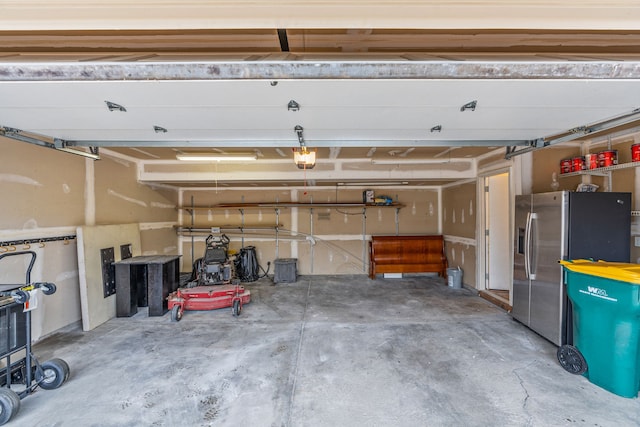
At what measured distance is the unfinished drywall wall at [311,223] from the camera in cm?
635

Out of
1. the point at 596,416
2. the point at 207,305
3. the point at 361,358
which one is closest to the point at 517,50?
the point at 596,416

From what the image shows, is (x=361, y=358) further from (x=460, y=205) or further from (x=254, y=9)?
(x=460, y=205)

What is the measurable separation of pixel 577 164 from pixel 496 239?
5.76 feet

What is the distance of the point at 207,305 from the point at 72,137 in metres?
2.53

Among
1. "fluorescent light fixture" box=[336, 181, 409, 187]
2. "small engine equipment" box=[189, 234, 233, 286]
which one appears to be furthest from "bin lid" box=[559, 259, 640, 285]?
"small engine equipment" box=[189, 234, 233, 286]

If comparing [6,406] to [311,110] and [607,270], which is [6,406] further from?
[607,270]

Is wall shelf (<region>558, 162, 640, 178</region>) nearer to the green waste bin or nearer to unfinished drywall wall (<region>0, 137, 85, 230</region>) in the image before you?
the green waste bin

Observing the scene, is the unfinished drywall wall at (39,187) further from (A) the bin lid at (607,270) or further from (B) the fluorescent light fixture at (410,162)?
(A) the bin lid at (607,270)

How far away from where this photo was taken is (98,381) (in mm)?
2314

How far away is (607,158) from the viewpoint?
2951mm

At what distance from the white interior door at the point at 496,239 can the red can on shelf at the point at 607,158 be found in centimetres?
159

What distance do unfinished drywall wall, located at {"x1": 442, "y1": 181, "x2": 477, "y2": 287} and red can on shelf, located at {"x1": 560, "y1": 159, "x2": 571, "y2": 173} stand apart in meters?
1.38

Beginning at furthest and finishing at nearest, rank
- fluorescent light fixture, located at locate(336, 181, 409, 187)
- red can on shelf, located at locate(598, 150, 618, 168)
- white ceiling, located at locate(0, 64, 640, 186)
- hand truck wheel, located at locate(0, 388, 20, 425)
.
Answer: fluorescent light fixture, located at locate(336, 181, 409, 187) → red can on shelf, located at locate(598, 150, 618, 168) → hand truck wheel, located at locate(0, 388, 20, 425) → white ceiling, located at locate(0, 64, 640, 186)

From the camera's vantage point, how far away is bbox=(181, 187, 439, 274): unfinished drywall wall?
6348 millimetres
